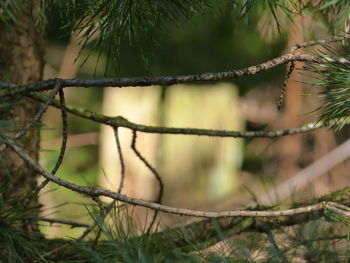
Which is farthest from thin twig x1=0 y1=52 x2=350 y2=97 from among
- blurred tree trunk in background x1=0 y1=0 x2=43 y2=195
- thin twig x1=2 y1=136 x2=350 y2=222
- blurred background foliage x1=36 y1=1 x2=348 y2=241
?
blurred background foliage x1=36 y1=1 x2=348 y2=241

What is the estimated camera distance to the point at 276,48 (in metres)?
4.83

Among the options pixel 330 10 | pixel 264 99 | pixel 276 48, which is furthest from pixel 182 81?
pixel 264 99

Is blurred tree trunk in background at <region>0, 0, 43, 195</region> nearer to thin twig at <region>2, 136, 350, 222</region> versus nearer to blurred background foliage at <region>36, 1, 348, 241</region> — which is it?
thin twig at <region>2, 136, 350, 222</region>

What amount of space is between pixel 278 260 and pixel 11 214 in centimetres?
57

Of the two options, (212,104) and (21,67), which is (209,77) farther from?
(212,104)

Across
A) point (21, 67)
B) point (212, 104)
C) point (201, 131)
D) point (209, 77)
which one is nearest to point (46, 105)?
point (209, 77)

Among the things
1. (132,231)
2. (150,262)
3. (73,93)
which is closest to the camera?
(150,262)

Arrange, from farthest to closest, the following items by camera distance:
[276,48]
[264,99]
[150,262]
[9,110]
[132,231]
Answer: [264,99], [276,48], [9,110], [132,231], [150,262]

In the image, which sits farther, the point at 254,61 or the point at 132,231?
the point at 254,61

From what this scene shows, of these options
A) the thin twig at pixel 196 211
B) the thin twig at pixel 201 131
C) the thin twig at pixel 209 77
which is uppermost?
the thin twig at pixel 209 77

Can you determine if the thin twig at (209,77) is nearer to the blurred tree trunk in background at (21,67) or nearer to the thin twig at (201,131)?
the thin twig at (201,131)

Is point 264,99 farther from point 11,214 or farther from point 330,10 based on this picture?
point 11,214

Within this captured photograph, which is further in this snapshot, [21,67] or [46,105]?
[21,67]

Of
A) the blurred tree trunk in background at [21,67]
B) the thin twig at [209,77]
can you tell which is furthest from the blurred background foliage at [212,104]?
the thin twig at [209,77]
